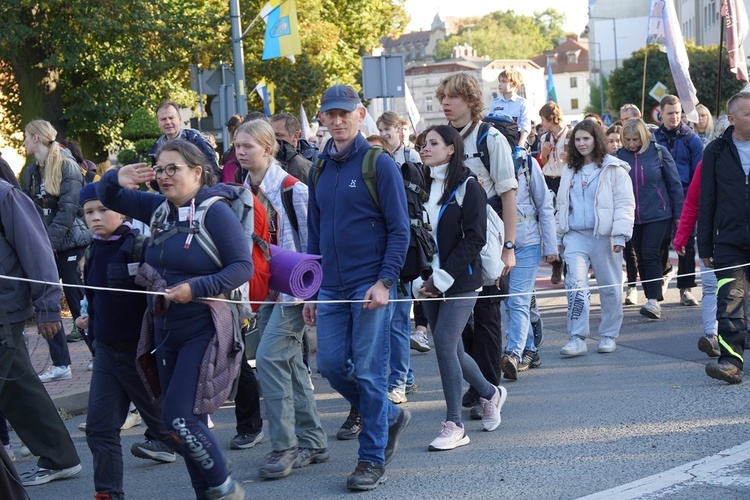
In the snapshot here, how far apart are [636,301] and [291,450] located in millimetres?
6880

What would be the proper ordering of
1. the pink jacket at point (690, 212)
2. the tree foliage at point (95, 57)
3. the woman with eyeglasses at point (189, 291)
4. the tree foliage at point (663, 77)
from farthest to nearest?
the tree foliage at point (663, 77), the tree foliage at point (95, 57), the pink jacket at point (690, 212), the woman with eyeglasses at point (189, 291)

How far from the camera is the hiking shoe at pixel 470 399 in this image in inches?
297

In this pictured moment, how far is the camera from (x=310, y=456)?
6449mm

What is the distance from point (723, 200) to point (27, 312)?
4706 mm

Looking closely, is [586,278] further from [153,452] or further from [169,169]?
[169,169]

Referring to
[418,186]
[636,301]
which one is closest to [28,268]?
A: [418,186]

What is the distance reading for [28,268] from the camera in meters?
6.21

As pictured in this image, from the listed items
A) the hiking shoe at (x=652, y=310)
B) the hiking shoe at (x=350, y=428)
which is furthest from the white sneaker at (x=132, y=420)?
the hiking shoe at (x=652, y=310)

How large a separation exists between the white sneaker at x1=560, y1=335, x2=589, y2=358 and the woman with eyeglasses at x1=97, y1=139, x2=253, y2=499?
4.61m

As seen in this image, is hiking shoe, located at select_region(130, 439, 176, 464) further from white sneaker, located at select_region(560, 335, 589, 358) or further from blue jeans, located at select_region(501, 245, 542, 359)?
white sneaker, located at select_region(560, 335, 589, 358)

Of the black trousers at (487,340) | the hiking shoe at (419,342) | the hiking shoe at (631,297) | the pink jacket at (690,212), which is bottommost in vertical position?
the hiking shoe at (631,297)

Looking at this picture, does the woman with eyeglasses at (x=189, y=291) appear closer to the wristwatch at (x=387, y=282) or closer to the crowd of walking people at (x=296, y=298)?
the crowd of walking people at (x=296, y=298)

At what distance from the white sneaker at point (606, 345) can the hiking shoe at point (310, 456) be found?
11.9 feet

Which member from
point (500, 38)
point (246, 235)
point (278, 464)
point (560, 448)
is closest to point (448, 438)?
point (560, 448)
